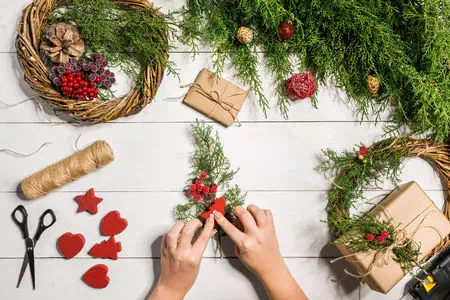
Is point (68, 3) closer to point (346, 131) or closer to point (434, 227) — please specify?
point (346, 131)

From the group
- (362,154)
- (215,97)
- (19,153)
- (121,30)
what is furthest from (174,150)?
(362,154)

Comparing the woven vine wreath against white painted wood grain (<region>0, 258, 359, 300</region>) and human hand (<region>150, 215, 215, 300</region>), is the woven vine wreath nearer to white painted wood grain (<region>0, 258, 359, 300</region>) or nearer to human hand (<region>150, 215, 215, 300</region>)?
white painted wood grain (<region>0, 258, 359, 300</region>)

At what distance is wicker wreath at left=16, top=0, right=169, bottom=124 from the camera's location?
1484mm

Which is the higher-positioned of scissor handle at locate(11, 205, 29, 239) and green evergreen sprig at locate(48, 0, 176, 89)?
green evergreen sprig at locate(48, 0, 176, 89)

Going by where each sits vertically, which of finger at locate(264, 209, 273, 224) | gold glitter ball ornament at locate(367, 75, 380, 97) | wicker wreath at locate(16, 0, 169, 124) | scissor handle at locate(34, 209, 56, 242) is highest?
gold glitter ball ornament at locate(367, 75, 380, 97)

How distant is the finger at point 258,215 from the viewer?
1.52m

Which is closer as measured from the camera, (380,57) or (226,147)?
(380,57)

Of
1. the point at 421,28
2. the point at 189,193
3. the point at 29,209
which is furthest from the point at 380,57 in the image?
the point at 29,209

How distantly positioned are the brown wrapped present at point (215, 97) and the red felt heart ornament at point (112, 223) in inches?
19.6

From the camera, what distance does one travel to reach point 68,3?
61.3 inches

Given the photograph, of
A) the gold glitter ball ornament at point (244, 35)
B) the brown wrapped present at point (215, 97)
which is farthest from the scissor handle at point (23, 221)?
A: the gold glitter ball ornament at point (244, 35)

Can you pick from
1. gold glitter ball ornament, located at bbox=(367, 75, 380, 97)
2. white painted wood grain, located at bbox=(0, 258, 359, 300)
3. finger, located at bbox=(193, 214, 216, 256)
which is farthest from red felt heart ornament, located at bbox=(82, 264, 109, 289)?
gold glitter ball ornament, located at bbox=(367, 75, 380, 97)

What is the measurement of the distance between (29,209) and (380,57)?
1.38 m

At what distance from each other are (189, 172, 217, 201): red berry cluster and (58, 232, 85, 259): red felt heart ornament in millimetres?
450
